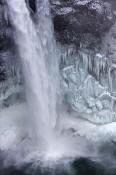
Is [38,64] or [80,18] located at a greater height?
[80,18]

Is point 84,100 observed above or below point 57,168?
above

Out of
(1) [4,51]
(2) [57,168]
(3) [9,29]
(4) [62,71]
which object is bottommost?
(2) [57,168]

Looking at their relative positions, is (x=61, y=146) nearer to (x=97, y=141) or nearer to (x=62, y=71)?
(x=97, y=141)

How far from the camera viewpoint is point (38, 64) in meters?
8.00

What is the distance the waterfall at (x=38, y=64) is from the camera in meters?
7.60

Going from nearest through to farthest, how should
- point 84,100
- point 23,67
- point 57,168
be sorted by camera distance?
point 57,168, point 23,67, point 84,100

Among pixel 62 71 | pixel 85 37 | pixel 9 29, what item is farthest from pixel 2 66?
pixel 85 37

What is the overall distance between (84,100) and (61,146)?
1576 millimetres

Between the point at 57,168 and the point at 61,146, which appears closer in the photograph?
the point at 57,168

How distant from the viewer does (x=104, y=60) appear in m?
8.11

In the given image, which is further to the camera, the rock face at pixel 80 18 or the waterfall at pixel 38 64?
the rock face at pixel 80 18

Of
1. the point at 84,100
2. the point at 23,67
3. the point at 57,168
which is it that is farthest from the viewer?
the point at 84,100

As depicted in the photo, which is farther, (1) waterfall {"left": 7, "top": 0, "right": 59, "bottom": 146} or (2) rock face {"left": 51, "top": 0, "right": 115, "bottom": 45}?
(2) rock face {"left": 51, "top": 0, "right": 115, "bottom": 45}

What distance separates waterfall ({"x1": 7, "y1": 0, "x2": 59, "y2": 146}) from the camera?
7602mm
